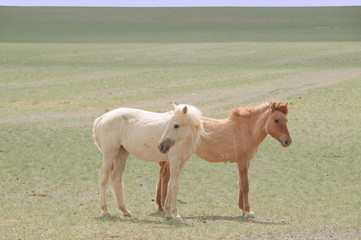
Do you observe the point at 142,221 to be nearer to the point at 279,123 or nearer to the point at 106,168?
the point at 106,168

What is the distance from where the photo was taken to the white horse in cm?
962

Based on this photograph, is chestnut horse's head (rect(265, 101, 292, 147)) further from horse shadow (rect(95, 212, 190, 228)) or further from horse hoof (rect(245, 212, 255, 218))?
horse shadow (rect(95, 212, 190, 228))

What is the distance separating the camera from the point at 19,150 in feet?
54.2

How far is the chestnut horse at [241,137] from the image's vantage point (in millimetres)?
10633

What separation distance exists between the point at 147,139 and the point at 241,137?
1.74 metres

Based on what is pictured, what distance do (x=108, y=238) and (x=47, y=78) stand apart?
94.4 feet

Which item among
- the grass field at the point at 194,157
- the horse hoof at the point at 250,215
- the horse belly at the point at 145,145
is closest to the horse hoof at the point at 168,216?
the grass field at the point at 194,157

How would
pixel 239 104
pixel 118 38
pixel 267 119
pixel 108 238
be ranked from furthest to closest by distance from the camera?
pixel 118 38 → pixel 239 104 → pixel 267 119 → pixel 108 238

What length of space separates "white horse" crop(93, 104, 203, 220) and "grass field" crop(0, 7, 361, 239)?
513 millimetres

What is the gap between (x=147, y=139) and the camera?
10.1 meters

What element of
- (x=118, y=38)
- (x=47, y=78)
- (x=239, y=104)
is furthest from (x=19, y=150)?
(x=118, y=38)

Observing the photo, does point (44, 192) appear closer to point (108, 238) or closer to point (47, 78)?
point (108, 238)

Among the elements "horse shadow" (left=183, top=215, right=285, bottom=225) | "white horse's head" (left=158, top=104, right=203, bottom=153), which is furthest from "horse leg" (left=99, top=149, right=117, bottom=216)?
"horse shadow" (left=183, top=215, right=285, bottom=225)

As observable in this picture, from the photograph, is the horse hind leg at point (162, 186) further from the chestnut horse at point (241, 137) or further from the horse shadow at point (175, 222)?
the horse shadow at point (175, 222)
